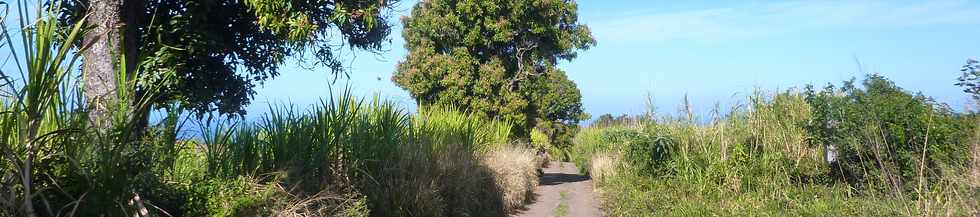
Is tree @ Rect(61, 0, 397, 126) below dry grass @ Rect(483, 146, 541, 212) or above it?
above

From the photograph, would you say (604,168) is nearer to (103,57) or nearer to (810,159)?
(810,159)

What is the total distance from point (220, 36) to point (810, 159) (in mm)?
9566

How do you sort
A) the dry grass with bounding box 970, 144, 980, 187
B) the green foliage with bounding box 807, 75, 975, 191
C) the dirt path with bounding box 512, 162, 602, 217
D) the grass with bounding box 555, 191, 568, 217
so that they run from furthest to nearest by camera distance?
the dirt path with bounding box 512, 162, 602, 217 < the grass with bounding box 555, 191, 568, 217 < the green foliage with bounding box 807, 75, 975, 191 < the dry grass with bounding box 970, 144, 980, 187

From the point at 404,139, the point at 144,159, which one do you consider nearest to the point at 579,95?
the point at 404,139

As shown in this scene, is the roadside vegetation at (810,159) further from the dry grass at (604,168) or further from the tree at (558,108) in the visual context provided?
the tree at (558,108)

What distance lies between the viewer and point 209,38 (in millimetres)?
6445

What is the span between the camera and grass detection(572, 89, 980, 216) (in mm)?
10273

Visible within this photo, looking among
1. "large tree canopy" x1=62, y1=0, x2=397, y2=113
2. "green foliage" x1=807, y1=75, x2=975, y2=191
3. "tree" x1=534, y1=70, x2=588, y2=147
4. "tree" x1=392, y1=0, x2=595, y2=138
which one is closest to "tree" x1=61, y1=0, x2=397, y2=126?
"large tree canopy" x1=62, y1=0, x2=397, y2=113

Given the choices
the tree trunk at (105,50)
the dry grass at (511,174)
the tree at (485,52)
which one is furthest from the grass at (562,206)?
the tree trunk at (105,50)

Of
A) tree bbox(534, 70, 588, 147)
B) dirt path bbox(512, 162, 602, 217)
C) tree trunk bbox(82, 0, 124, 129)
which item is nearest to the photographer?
tree trunk bbox(82, 0, 124, 129)

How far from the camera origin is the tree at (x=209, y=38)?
558cm

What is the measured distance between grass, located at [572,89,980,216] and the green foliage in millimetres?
272

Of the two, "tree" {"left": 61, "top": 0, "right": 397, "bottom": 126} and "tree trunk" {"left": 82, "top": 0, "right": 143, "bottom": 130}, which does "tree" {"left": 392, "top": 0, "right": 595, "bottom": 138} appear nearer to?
"tree" {"left": 61, "top": 0, "right": 397, "bottom": 126}

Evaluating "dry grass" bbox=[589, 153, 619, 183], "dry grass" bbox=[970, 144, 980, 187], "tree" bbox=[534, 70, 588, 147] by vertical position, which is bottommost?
"dry grass" bbox=[970, 144, 980, 187]
